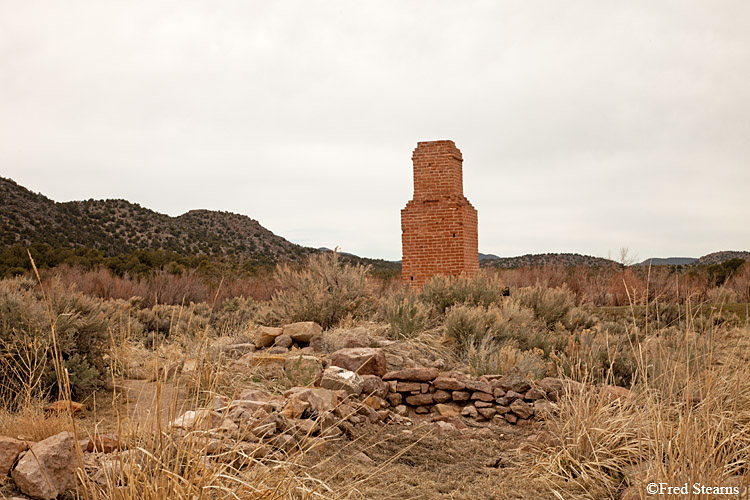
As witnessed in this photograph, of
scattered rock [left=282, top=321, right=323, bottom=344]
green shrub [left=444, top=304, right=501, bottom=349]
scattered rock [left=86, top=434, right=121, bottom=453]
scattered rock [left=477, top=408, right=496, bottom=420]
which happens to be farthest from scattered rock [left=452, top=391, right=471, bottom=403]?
scattered rock [left=86, top=434, right=121, bottom=453]

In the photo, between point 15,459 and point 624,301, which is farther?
point 624,301

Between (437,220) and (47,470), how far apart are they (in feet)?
32.9

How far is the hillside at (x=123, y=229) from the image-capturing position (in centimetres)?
3222

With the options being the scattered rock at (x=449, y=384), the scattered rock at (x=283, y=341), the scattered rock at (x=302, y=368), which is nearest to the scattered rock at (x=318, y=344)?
the scattered rock at (x=283, y=341)

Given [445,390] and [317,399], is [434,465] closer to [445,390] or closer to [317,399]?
[317,399]

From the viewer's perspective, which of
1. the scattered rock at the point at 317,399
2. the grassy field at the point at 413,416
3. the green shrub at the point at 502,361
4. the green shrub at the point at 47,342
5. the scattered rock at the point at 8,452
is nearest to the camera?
the grassy field at the point at 413,416

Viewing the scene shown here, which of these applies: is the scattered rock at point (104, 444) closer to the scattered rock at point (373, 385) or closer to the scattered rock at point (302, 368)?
the scattered rock at point (302, 368)

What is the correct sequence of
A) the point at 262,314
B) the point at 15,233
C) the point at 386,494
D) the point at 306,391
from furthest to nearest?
the point at 15,233 → the point at 262,314 → the point at 306,391 → the point at 386,494

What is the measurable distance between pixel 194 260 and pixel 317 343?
21564mm

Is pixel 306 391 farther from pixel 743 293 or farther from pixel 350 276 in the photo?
pixel 743 293

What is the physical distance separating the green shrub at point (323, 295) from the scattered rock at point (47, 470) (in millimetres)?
5276

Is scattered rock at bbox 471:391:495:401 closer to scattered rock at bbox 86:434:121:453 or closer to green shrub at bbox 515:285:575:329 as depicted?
scattered rock at bbox 86:434:121:453

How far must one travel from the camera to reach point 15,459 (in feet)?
10.0

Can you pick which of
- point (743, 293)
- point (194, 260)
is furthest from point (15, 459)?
point (194, 260)
